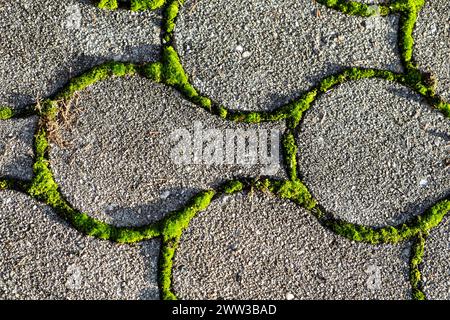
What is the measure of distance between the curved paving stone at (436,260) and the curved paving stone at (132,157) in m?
0.79

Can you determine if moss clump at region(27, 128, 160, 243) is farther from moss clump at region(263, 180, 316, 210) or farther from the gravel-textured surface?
moss clump at region(263, 180, 316, 210)

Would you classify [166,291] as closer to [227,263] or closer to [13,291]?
[227,263]

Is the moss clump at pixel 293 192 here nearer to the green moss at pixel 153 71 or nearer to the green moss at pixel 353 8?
the green moss at pixel 153 71

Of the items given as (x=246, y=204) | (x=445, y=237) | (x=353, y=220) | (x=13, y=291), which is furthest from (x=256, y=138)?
(x=13, y=291)

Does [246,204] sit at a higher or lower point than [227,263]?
higher

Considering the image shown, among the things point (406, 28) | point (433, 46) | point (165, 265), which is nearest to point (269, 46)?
point (406, 28)

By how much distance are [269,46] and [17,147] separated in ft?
4.21

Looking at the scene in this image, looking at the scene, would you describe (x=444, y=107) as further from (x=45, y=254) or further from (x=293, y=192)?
(x=45, y=254)

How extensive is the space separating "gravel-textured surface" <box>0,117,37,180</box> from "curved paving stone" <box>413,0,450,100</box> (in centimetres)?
187

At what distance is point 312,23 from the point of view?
2.82 metres

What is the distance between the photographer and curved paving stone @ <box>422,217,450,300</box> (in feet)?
9.09

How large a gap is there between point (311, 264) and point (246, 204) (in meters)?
0.42

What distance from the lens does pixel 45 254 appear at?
8.93 feet

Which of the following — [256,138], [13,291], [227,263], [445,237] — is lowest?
[13,291]
